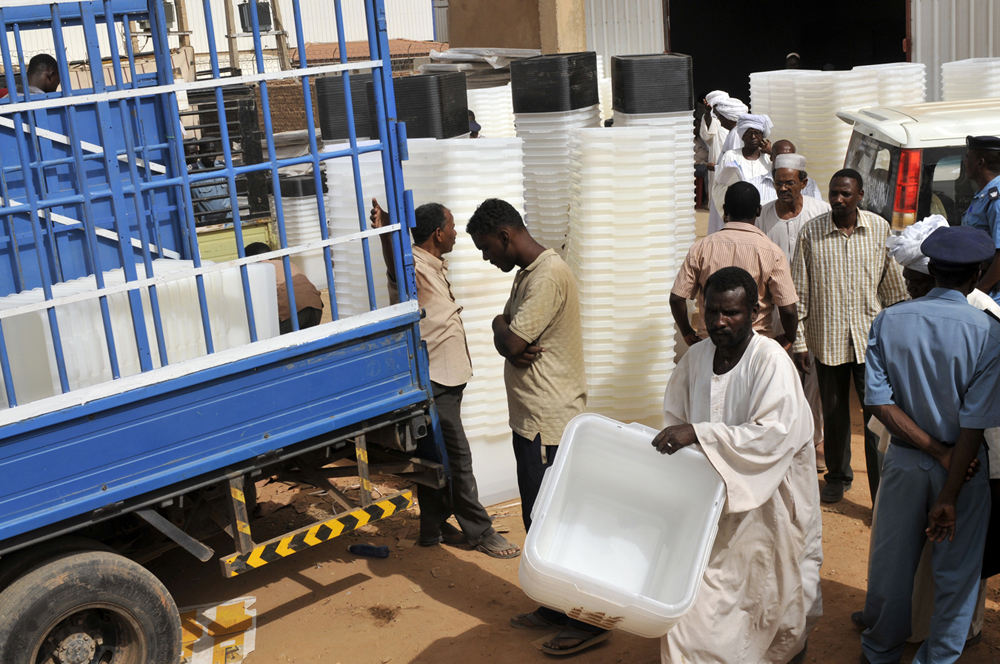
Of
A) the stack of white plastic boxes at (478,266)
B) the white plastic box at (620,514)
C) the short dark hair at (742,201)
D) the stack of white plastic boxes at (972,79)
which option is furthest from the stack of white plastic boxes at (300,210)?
the white plastic box at (620,514)

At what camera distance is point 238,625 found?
429 cm

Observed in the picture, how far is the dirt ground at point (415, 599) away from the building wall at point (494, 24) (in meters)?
8.78

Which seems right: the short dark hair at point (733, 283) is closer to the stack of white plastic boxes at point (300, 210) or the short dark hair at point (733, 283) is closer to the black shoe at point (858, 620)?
the black shoe at point (858, 620)

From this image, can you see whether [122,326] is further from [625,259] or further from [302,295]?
[625,259]

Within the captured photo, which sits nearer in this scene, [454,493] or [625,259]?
[454,493]

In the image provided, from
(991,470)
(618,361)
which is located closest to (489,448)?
(618,361)

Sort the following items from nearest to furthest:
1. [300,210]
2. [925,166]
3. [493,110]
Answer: [925,166] < [493,110] < [300,210]

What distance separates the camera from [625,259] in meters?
5.48

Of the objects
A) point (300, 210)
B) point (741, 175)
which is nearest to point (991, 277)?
point (741, 175)

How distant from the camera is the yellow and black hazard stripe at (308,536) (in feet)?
12.5

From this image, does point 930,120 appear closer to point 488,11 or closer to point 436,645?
point 436,645

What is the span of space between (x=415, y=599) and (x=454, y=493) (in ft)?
1.97

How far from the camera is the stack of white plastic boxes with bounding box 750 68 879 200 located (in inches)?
324

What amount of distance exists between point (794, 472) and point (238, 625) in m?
2.68
